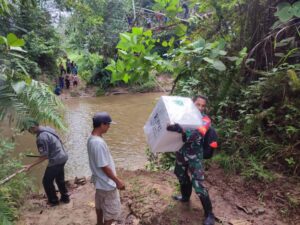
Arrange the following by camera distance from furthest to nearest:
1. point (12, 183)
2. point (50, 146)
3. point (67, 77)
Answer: point (67, 77)
point (12, 183)
point (50, 146)

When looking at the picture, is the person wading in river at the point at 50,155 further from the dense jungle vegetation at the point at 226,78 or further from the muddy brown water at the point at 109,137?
the muddy brown water at the point at 109,137

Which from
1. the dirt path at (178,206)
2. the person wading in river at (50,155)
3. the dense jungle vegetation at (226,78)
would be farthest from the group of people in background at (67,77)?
the dirt path at (178,206)

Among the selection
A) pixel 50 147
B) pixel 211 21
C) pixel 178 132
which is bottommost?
pixel 50 147

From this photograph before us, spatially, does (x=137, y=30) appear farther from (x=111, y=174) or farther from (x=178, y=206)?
(x=178, y=206)

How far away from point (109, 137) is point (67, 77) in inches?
426

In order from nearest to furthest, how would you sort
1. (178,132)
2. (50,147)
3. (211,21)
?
(178,132), (50,147), (211,21)

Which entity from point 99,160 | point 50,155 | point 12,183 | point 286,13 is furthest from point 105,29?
point 99,160

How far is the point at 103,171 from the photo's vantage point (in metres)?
2.83

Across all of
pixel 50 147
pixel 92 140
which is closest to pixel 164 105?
pixel 92 140

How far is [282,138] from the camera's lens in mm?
3717

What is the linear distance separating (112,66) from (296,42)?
266cm

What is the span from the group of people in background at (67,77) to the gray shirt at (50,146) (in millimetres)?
13899

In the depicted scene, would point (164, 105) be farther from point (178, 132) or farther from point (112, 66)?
point (112, 66)

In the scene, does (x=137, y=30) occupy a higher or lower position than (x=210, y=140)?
higher
